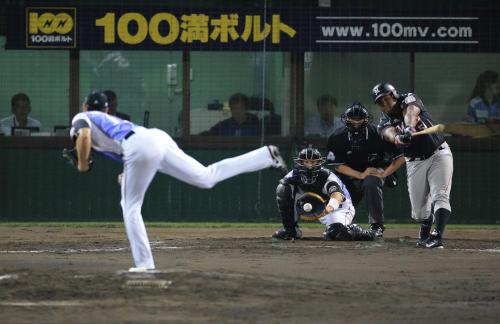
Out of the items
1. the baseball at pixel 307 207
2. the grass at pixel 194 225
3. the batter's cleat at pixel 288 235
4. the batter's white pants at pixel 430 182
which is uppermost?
the batter's white pants at pixel 430 182

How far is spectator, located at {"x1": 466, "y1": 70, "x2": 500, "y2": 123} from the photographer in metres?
17.9

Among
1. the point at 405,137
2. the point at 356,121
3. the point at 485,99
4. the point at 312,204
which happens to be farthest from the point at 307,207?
the point at 485,99

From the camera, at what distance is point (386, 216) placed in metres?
17.7

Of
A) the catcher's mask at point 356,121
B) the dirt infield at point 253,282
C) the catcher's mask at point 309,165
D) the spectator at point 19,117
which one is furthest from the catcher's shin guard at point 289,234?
the spectator at point 19,117

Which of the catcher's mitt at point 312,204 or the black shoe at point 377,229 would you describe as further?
the black shoe at point 377,229

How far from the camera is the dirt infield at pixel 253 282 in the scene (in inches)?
312

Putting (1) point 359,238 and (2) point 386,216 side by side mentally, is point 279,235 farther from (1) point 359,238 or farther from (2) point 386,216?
(2) point 386,216

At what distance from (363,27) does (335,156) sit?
4.33m

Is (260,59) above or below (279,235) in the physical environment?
above

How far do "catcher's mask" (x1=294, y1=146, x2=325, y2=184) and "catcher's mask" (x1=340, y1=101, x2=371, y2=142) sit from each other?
87 centimetres

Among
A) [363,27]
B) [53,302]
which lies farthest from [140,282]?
[363,27]

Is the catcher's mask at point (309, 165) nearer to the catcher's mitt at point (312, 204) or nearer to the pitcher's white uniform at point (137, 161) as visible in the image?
the catcher's mitt at point (312, 204)

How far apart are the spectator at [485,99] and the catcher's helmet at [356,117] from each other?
475 cm

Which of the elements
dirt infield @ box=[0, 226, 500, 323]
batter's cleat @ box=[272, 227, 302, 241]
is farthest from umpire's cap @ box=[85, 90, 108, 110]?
batter's cleat @ box=[272, 227, 302, 241]
